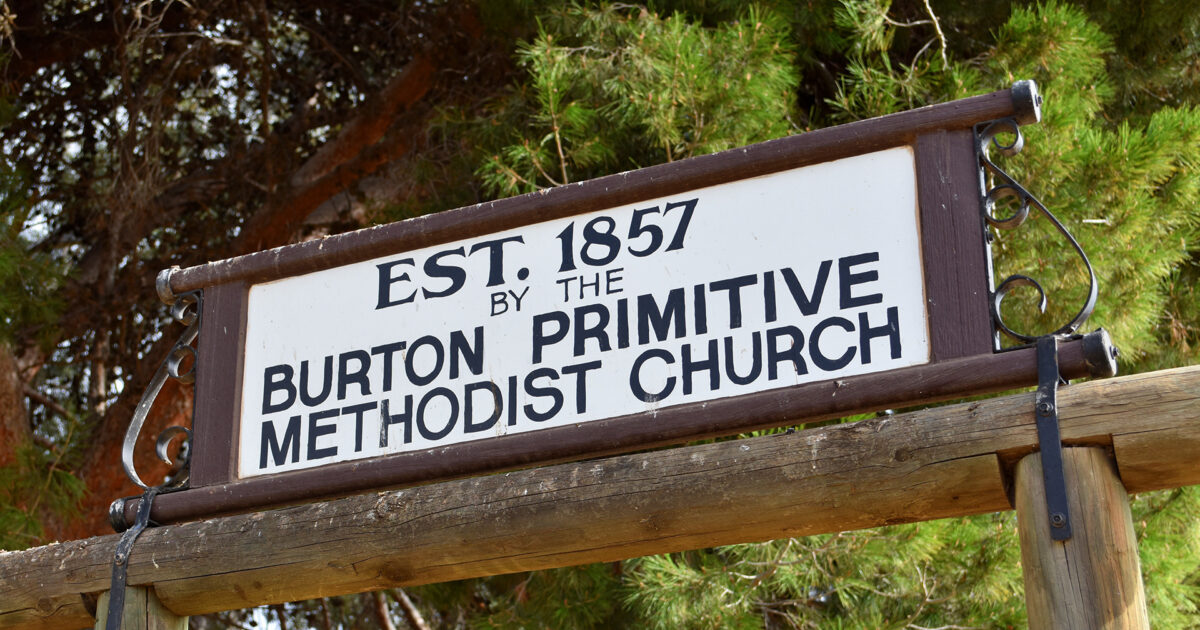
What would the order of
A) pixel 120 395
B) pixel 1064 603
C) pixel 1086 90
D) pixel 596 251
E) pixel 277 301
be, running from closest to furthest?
pixel 1064 603, pixel 596 251, pixel 277 301, pixel 1086 90, pixel 120 395

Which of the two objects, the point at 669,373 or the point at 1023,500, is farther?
the point at 669,373

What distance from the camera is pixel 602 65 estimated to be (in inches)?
156

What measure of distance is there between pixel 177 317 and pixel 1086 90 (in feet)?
9.43

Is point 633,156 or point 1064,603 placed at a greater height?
point 633,156

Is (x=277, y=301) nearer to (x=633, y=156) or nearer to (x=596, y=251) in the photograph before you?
(x=596, y=251)

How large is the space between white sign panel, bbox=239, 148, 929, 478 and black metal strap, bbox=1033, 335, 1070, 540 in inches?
7.1

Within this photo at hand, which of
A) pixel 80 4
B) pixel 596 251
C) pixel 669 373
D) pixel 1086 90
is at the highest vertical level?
pixel 80 4

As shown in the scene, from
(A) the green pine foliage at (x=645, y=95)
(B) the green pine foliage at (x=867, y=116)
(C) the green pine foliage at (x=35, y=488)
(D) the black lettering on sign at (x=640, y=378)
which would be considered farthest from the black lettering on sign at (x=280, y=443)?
(C) the green pine foliage at (x=35, y=488)

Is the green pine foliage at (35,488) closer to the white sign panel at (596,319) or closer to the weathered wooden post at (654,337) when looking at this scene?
the weathered wooden post at (654,337)

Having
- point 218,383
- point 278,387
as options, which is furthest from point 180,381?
point 278,387

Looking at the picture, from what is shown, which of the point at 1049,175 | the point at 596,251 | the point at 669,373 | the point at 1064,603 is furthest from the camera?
the point at 1049,175

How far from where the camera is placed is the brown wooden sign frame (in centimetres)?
197

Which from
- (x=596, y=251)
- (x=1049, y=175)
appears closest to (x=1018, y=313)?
(x=1049, y=175)

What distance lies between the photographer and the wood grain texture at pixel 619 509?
1.89m
